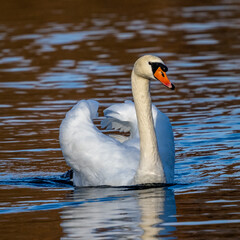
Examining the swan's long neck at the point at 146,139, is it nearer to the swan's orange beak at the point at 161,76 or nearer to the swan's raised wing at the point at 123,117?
the swan's orange beak at the point at 161,76

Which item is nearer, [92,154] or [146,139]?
[146,139]

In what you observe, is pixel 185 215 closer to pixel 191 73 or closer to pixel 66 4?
pixel 191 73

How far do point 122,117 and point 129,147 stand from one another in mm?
430

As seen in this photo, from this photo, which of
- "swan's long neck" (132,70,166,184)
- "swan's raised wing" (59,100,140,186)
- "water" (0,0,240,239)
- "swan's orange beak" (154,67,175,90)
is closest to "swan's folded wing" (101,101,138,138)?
"swan's raised wing" (59,100,140,186)

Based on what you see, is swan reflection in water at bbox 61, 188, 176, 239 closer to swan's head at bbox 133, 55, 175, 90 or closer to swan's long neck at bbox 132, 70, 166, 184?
swan's long neck at bbox 132, 70, 166, 184

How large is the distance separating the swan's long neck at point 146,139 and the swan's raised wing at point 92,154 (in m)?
0.19

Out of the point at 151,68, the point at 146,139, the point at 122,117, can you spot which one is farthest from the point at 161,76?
the point at 122,117

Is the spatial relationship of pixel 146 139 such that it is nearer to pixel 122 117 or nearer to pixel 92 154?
pixel 92 154

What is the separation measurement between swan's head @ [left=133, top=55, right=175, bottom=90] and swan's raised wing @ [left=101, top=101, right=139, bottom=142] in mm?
1000

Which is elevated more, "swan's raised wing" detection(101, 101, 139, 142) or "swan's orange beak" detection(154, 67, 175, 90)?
"swan's orange beak" detection(154, 67, 175, 90)

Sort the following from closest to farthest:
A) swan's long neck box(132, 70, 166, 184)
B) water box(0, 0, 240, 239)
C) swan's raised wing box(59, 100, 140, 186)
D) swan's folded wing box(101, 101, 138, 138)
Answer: water box(0, 0, 240, 239) → swan's long neck box(132, 70, 166, 184) → swan's raised wing box(59, 100, 140, 186) → swan's folded wing box(101, 101, 138, 138)

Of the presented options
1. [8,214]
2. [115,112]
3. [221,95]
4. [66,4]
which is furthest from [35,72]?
[66,4]

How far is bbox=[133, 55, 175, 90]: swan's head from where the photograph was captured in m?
8.40

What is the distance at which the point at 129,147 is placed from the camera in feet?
31.0
